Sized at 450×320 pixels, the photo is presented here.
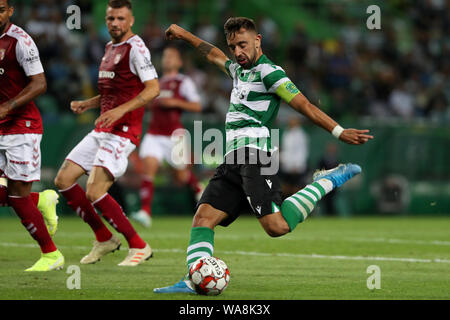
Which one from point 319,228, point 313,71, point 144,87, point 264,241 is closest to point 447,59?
point 313,71

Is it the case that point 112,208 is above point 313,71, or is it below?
below

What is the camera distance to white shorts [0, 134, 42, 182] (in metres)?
7.84

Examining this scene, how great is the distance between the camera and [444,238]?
1210 cm

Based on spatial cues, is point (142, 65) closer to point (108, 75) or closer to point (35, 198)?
point (108, 75)

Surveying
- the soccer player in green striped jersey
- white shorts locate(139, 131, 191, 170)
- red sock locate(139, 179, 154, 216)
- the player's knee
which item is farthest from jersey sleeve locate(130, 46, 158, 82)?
white shorts locate(139, 131, 191, 170)

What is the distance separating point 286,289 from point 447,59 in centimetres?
1819

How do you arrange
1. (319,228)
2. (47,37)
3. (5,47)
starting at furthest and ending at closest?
(47,37) < (319,228) < (5,47)

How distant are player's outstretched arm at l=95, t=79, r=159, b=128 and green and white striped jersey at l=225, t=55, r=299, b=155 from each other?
45.7 inches

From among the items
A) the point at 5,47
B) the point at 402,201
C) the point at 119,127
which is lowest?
the point at 402,201

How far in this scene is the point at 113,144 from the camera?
28.0ft

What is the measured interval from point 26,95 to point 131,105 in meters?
0.98

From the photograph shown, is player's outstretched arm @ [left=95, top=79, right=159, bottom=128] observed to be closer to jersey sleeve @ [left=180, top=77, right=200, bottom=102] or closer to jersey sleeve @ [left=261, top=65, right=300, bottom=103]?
jersey sleeve @ [left=261, top=65, right=300, bottom=103]

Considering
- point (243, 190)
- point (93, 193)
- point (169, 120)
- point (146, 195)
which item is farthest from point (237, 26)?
point (169, 120)
